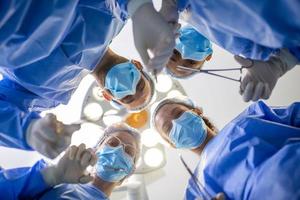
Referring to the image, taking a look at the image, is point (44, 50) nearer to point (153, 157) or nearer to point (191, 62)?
point (191, 62)

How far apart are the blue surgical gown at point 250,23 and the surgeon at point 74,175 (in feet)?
2.00

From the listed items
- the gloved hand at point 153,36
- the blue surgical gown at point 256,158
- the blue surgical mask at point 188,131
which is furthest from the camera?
the blue surgical mask at point 188,131

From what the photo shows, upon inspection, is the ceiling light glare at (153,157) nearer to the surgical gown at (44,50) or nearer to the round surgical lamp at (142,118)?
the round surgical lamp at (142,118)

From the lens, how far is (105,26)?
1470 millimetres

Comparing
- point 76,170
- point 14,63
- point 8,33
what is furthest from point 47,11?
point 76,170

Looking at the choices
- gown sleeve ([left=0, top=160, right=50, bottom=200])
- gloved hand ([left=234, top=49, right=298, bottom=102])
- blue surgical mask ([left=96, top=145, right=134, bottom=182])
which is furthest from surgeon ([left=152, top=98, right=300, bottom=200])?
gown sleeve ([left=0, top=160, right=50, bottom=200])

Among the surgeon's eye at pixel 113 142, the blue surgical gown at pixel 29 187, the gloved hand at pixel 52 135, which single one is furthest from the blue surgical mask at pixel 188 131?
the gloved hand at pixel 52 135

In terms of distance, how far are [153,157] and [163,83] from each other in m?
0.40

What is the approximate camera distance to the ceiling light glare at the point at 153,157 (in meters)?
2.12

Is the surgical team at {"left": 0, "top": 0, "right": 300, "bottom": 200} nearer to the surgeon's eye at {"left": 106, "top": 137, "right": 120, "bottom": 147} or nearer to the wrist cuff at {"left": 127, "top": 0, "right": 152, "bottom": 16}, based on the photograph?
the wrist cuff at {"left": 127, "top": 0, "right": 152, "bottom": 16}

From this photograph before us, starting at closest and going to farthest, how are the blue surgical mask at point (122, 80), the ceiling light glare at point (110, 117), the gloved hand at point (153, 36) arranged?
the gloved hand at point (153, 36) → the blue surgical mask at point (122, 80) → the ceiling light glare at point (110, 117)

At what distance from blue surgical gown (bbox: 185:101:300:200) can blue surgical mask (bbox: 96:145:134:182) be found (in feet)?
1.17

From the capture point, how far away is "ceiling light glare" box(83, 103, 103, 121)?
6.62ft

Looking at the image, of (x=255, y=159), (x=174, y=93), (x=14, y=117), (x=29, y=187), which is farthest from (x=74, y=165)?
(x=174, y=93)
